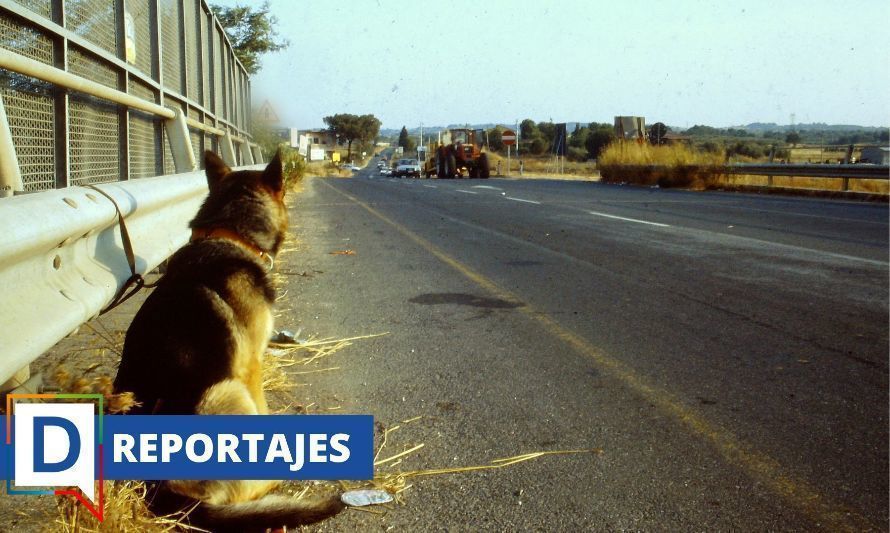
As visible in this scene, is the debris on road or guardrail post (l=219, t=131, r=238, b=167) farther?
guardrail post (l=219, t=131, r=238, b=167)

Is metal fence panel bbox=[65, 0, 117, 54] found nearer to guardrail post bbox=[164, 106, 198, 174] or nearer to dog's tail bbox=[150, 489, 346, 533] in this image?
guardrail post bbox=[164, 106, 198, 174]

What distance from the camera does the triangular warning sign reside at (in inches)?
719

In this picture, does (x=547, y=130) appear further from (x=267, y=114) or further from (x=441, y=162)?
(x=267, y=114)

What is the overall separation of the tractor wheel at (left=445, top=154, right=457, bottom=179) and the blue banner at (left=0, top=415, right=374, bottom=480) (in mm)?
44883

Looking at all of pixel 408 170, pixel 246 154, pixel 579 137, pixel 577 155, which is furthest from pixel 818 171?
pixel 579 137

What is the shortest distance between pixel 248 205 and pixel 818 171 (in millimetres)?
22390

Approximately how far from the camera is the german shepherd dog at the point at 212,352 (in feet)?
8.27

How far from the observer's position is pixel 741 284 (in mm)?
7449

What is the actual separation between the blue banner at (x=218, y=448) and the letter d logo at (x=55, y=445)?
0.06 feet

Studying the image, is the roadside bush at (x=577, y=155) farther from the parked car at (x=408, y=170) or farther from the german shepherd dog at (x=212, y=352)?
the german shepherd dog at (x=212, y=352)

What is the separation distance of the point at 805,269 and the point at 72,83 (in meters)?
7.35

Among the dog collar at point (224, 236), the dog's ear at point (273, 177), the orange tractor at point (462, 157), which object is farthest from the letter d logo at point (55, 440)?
the orange tractor at point (462, 157)

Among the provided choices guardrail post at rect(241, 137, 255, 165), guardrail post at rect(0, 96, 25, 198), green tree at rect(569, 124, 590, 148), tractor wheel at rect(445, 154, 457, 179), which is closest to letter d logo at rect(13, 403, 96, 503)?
guardrail post at rect(0, 96, 25, 198)

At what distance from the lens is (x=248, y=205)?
12.4 ft
